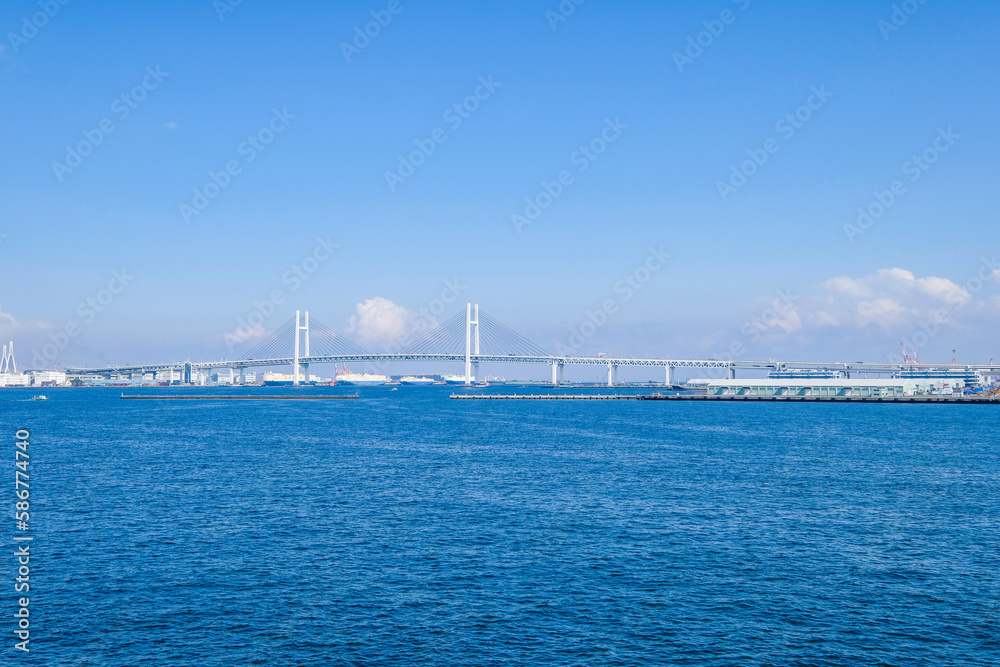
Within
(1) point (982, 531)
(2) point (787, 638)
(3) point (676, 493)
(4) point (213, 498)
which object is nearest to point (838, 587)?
(2) point (787, 638)

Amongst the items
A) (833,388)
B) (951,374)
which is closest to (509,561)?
(833,388)

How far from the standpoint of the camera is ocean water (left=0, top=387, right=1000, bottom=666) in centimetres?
1451

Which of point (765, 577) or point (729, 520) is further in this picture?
point (729, 520)

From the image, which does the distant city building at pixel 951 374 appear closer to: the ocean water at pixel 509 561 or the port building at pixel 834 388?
the port building at pixel 834 388

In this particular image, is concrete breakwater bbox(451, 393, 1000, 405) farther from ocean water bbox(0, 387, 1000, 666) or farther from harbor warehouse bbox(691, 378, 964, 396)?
ocean water bbox(0, 387, 1000, 666)

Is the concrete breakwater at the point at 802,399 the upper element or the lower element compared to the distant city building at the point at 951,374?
lower

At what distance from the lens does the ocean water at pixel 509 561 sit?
14508 millimetres

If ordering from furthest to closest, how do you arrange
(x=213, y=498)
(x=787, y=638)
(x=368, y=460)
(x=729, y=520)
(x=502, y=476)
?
(x=368, y=460) → (x=502, y=476) → (x=213, y=498) → (x=729, y=520) → (x=787, y=638)

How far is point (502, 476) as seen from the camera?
114ft

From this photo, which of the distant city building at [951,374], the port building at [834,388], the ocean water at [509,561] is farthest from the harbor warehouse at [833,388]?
the ocean water at [509,561]

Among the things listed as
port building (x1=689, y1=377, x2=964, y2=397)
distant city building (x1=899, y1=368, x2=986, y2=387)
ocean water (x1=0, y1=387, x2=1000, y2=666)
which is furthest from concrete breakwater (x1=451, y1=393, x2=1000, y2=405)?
ocean water (x1=0, y1=387, x2=1000, y2=666)

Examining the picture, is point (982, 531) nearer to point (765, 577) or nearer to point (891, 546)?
point (891, 546)

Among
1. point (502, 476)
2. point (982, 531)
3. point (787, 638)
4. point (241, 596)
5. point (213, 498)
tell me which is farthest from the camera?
point (502, 476)

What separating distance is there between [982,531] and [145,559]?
2485cm
